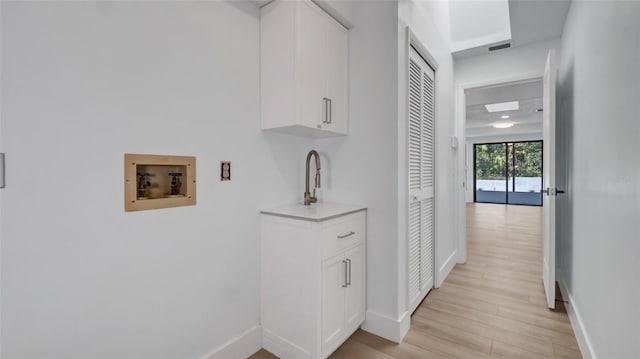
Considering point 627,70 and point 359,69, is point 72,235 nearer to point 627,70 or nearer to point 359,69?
point 359,69

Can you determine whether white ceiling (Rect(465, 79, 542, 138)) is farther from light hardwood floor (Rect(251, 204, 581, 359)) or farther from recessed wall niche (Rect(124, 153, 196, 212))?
recessed wall niche (Rect(124, 153, 196, 212))

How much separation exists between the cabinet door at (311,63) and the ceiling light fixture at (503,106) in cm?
514

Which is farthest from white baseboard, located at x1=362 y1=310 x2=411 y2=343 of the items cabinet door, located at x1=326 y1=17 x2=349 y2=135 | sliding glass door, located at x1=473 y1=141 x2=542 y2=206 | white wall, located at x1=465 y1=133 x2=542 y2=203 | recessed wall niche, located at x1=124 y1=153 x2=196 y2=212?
sliding glass door, located at x1=473 y1=141 x2=542 y2=206

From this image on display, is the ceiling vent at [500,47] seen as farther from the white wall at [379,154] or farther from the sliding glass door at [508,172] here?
A: the sliding glass door at [508,172]

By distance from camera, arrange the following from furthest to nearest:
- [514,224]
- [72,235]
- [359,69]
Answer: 1. [514,224]
2. [359,69]
3. [72,235]

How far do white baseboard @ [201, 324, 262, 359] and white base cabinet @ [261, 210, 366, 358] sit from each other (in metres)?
0.05

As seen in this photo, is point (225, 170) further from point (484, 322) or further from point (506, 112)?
point (506, 112)

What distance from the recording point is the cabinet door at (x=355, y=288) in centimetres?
189

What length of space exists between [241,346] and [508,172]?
36.2ft

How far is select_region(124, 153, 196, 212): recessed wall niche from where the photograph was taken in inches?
51.9

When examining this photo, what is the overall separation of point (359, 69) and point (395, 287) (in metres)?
1.55

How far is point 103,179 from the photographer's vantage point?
4.04 ft

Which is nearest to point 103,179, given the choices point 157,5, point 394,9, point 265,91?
point 157,5

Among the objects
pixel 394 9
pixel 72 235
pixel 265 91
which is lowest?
pixel 72 235
